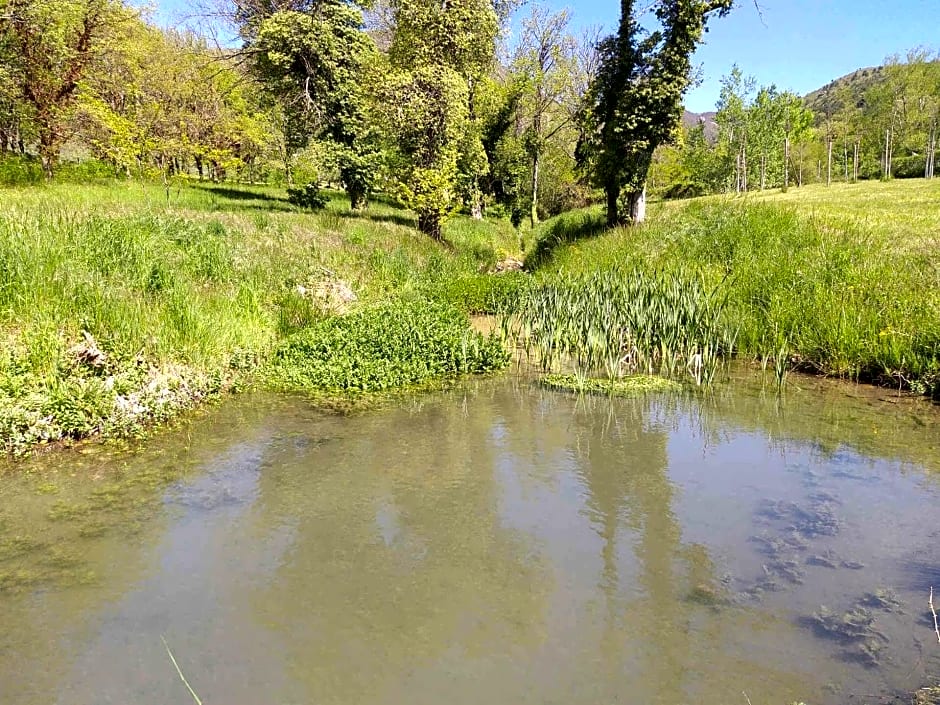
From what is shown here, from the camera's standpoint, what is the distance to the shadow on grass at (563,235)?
59.8ft

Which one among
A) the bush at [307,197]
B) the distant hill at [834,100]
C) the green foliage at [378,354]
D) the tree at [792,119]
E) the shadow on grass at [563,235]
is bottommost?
the green foliage at [378,354]

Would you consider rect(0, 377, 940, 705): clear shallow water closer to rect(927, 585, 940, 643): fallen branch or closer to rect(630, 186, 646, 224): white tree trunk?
rect(927, 585, 940, 643): fallen branch

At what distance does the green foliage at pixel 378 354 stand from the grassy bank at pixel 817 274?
10.5 ft

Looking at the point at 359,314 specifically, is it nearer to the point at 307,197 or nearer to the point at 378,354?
the point at 378,354

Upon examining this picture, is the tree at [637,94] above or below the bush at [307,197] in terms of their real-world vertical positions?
above

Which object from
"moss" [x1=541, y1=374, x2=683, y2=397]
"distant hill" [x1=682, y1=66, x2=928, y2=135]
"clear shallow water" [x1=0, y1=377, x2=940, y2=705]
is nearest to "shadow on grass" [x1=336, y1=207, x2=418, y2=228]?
"moss" [x1=541, y1=374, x2=683, y2=397]

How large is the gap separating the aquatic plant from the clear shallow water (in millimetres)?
1942

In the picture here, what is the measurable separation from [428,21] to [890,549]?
798 inches

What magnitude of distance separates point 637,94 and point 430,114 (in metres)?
5.60

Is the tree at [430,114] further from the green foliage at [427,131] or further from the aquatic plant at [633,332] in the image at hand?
the aquatic plant at [633,332]

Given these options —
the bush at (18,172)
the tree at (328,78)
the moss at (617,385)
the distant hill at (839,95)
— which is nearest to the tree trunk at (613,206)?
the tree at (328,78)

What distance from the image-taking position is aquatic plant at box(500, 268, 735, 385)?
807 centimetres

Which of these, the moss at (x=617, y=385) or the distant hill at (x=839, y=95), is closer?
the moss at (x=617, y=385)

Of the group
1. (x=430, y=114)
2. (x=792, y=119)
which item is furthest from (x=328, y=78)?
(x=792, y=119)
